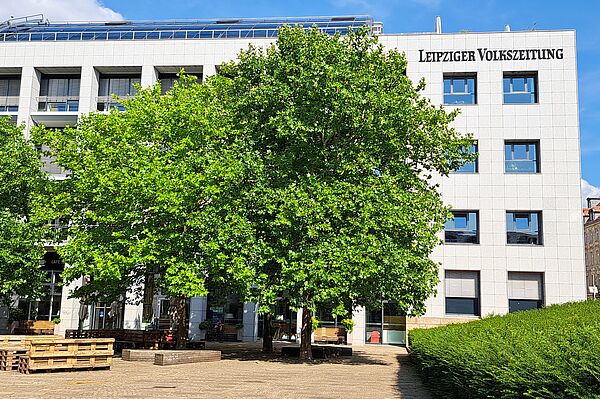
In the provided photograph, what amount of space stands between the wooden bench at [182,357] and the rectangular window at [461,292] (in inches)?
657

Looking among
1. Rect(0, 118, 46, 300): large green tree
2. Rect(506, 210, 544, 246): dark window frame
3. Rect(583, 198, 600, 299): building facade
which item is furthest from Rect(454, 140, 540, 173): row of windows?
Rect(583, 198, 600, 299): building facade

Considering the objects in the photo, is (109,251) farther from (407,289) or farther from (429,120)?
(429,120)

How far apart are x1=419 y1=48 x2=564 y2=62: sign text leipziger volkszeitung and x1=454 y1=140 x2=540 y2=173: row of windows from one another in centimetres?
488

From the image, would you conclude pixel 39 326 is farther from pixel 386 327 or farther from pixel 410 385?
pixel 410 385

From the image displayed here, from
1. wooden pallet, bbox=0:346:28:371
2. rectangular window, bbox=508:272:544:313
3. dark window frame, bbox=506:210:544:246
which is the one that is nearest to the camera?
wooden pallet, bbox=0:346:28:371

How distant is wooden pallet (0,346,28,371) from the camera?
1709 centimetres

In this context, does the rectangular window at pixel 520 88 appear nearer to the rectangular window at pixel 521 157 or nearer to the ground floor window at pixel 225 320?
Result: the rectangular window at pixel 521 157

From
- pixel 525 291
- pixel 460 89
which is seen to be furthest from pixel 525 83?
pixel 525 291

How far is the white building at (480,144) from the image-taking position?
34.0 meters

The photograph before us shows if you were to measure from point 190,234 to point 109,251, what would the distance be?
9.65ft

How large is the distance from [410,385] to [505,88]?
25.3 meters

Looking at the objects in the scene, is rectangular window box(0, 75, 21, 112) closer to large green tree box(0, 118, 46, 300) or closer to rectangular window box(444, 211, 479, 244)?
large green tree box(0, 118, 46, 300)

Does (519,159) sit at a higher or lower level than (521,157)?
lower

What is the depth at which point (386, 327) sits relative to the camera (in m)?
36.4
